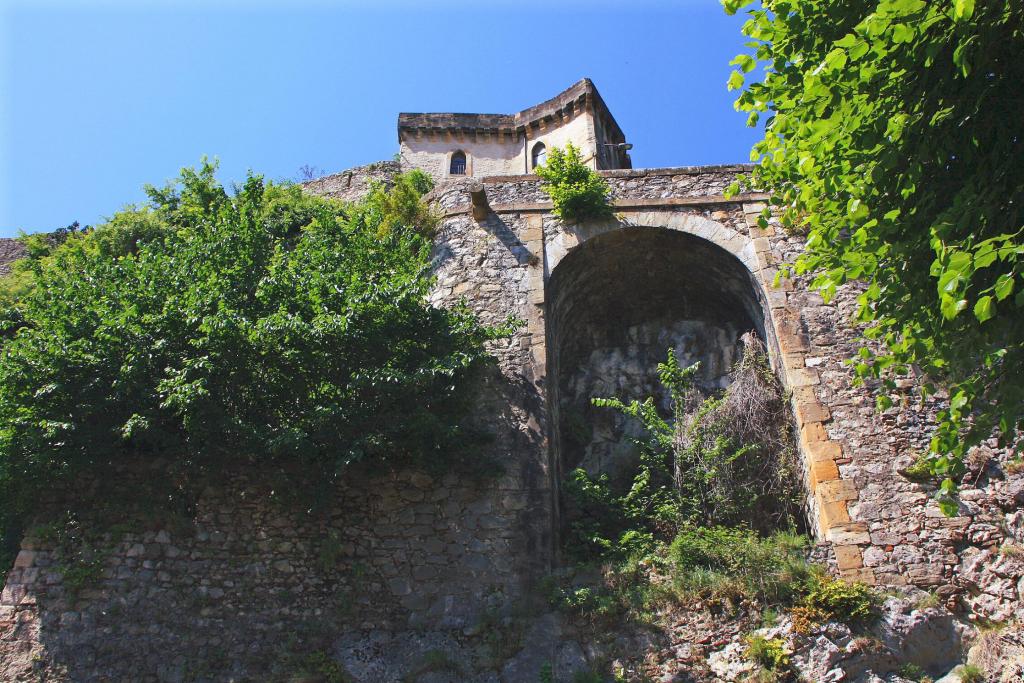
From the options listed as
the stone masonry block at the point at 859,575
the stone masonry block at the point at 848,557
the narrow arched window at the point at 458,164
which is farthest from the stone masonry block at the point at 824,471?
the narrow arched window at the point at 458,164

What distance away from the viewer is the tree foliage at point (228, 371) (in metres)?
8.06

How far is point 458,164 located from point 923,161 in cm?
1711

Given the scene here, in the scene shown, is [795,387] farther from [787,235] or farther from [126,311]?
[126,311]

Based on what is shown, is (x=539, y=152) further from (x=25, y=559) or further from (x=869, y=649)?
(x=869, y=649)

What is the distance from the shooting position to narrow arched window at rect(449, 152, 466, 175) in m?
21.2

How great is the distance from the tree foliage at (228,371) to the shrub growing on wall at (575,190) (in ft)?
8.74

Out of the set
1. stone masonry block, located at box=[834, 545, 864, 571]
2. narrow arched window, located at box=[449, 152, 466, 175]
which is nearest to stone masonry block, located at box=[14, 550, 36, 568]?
stone masonry block, located at box=[834, 545, 864, 571]

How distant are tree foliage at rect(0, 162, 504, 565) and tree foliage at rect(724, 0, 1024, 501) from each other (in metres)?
4.43

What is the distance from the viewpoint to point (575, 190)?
36.3 ft

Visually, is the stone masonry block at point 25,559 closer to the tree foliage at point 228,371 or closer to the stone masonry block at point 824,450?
the tree foliage at point 228,371

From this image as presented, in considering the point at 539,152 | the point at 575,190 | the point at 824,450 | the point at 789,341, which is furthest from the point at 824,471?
the point at 539,152

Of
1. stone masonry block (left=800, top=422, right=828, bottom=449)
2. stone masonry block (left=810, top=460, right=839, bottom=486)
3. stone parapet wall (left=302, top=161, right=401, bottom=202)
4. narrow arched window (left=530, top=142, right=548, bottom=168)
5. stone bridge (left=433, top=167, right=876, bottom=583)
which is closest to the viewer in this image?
stone masonry block (left=810, top=460, right=839, bottom=486)

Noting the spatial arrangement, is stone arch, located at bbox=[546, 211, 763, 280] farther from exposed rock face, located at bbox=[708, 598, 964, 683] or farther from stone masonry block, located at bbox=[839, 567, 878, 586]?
exposed rock face, located at bbox=[708, 598, 964, 683]

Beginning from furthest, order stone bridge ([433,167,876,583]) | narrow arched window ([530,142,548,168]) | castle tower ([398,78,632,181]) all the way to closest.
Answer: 1. narrow arched window ([530,142,548,168])
2. castle tower ([398,78,632,181])
3. stone bridge ([433,167,876,583])
